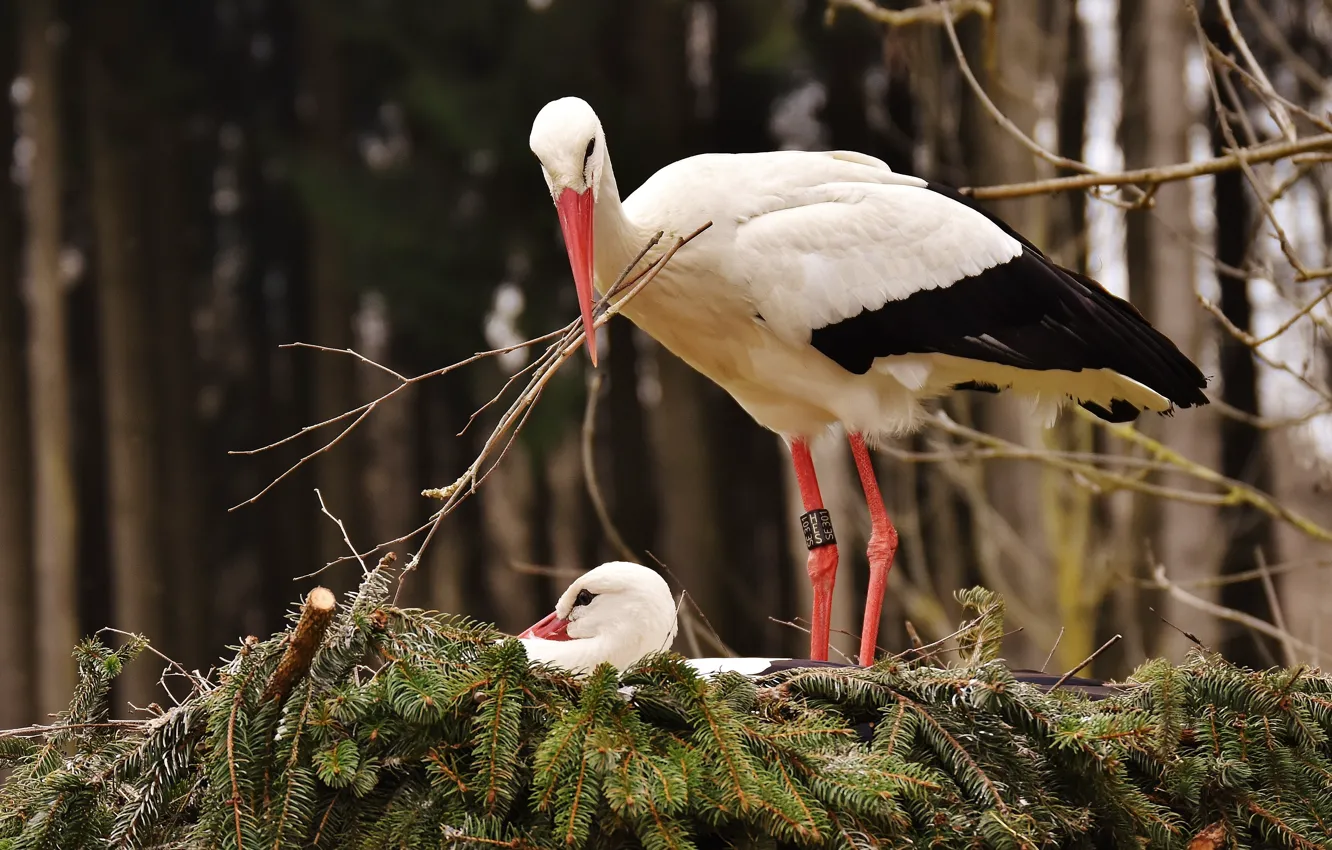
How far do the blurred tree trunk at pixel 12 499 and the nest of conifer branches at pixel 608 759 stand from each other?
1102 cm

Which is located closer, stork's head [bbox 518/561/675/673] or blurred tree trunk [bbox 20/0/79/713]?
stork's head [bbox 518/561/675/673]

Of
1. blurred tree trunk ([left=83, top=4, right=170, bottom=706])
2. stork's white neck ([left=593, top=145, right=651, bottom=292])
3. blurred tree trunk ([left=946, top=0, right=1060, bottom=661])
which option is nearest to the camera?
stork's white neck ([left=593, top=145, right=651, bottom=292])

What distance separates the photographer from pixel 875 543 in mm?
4645

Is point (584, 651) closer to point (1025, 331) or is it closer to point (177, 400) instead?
point (1025, 331)

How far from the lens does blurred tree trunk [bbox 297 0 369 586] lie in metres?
13.8

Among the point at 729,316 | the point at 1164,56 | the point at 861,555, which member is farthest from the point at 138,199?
the point at 729,316

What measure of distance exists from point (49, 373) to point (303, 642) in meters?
12.0

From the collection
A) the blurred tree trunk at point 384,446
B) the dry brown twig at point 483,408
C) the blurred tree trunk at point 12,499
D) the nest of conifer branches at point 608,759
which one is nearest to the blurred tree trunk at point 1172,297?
the dry brown twig at point 483,408

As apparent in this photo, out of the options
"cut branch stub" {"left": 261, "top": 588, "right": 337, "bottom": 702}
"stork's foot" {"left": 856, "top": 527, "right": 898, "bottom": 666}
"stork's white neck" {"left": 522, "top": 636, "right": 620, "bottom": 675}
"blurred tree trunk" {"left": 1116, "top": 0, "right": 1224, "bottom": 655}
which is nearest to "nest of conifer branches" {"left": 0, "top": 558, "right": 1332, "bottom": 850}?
"cut branch stub" {"left": 261, "top": 588, "right": 337, "bottom": 702}

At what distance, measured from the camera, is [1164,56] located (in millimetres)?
9562

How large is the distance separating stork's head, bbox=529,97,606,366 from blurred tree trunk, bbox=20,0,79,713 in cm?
1047

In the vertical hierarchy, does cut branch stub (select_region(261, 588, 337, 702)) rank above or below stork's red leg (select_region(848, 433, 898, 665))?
above

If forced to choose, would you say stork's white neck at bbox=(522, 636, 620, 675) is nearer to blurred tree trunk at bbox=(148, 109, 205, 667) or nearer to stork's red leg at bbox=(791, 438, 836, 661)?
stork's red leg at bbox=(791, 438, 836, 661)

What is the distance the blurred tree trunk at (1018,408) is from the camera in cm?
868
